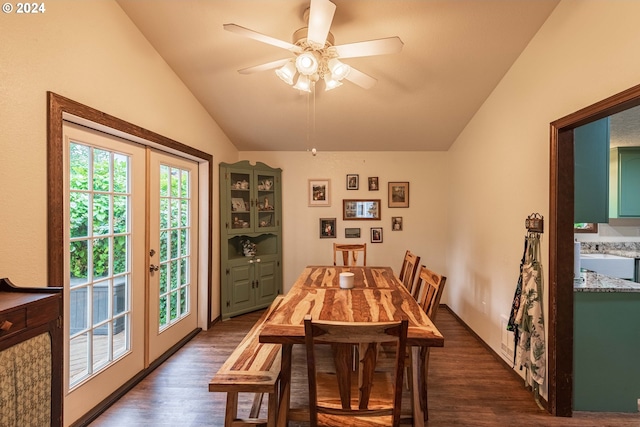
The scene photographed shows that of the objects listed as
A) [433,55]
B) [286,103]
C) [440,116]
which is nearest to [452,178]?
[440,116]

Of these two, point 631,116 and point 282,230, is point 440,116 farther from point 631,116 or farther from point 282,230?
point 282,230

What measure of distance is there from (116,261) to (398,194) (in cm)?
336

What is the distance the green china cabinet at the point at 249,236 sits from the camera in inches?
140

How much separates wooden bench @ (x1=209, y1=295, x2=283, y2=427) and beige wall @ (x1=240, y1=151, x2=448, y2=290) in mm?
2464

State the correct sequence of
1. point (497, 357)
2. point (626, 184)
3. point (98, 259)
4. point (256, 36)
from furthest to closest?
point (626, 184) → point (497, 357) → point (98, 259) → point (256, 36)

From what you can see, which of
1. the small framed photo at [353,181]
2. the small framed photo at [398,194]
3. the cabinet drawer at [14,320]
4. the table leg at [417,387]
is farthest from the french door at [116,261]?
the small framed photo at [398,194]

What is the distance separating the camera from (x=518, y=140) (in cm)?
236

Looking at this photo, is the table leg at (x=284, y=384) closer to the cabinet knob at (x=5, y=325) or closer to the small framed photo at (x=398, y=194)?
the cabinet knob at (x=5, y=325)

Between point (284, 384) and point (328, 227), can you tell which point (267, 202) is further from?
point (284, 384)

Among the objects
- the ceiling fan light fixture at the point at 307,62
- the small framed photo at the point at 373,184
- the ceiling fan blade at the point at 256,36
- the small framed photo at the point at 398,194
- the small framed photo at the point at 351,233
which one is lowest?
the small framed photo at the point at 351,233

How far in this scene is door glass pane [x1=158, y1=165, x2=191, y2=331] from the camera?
269 centimetres

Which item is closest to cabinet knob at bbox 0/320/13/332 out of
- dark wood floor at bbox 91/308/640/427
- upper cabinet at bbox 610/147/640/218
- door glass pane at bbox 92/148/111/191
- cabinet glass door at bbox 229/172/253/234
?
door glass pane at bbox 92/148/111/191

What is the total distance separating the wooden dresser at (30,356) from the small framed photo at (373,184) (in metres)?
3.54

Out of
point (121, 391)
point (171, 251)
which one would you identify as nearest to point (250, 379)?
point (121, 391)
